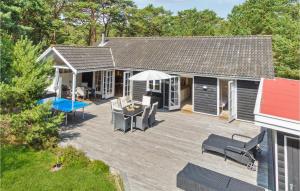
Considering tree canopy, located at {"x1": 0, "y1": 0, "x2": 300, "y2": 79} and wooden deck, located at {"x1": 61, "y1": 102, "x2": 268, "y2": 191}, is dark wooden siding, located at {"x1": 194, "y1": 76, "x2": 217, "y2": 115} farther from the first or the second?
tree canopy, located at {"x1": 0, "y1": 0, "x2": 300, "y2": 79}

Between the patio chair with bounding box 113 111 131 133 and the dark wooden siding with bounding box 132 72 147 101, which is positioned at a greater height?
the dark wooden siding with bounding box 132 72 147 101

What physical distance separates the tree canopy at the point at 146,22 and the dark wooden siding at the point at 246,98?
462 inches

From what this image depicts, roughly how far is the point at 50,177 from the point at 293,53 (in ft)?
75.1

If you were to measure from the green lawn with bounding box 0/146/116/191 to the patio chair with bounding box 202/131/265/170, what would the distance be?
153 inches

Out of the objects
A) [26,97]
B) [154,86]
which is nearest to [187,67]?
[154,86]

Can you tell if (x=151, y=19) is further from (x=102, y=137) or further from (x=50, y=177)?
(x=50, y=177)

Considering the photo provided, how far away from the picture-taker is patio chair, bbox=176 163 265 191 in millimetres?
5996

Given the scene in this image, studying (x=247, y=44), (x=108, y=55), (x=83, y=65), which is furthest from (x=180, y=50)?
(x=83, y=65)

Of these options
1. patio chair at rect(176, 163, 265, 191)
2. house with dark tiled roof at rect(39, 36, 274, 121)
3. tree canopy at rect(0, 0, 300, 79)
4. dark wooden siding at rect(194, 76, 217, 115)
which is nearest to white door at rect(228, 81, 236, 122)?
house with dark tiled roof at rect(39, 36, 274, 121)

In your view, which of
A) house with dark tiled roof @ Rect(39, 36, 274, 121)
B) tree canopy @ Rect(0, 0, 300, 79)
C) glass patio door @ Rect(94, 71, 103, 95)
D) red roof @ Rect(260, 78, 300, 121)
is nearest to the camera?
red roof @ Rect(260, 78, 300, 121)

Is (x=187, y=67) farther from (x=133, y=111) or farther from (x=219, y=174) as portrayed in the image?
(x=219, y=174)

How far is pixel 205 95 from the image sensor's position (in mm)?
14195

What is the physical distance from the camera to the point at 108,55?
1845 cm

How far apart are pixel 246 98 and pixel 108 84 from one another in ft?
31.7
